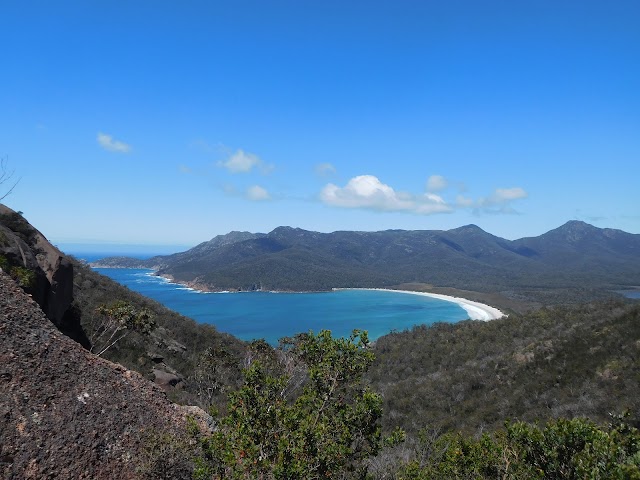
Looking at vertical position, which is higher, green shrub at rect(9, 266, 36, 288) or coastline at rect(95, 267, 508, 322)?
green shrub at rect(9, 266, 36, 288)

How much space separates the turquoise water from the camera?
114 m

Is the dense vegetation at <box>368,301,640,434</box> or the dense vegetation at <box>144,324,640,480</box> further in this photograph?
the dense vegetation at <box>368,301,640,434</box>

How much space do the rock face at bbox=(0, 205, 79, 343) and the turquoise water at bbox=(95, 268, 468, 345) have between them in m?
Answer: 73.9

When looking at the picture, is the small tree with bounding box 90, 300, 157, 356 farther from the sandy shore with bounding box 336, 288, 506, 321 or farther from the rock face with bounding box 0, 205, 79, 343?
the sandy shore with bounding box 336, 288, 506, 321

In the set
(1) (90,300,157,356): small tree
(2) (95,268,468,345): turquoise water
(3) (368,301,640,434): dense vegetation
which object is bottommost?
(2) (95,268,468,345): turquoise water

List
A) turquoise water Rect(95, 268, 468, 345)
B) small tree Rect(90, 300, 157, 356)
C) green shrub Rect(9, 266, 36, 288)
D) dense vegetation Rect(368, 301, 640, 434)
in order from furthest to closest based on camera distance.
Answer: turquoise water Rect(95, 268, 468, 345) < dense vegetation Rect(368, 301, 640, 434) < small tree Rect(90, 300, 157, 356) < green shrub Rect(9, 266, 36, 288)

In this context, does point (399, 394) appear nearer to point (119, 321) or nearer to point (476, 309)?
point (119, 321)

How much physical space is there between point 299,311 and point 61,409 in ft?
455

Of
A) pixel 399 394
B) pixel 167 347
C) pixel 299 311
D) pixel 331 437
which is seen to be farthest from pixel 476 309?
pixel 331 437

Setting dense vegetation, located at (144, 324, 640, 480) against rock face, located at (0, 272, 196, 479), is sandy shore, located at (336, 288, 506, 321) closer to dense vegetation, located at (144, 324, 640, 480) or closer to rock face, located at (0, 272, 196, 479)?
dense vegetation, located at (144, 324, 640, 480)

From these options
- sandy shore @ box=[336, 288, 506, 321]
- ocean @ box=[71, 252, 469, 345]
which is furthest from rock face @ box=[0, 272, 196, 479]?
sandy shore @ box=[336, 288, 506, 321]

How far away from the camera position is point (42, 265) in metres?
23.4

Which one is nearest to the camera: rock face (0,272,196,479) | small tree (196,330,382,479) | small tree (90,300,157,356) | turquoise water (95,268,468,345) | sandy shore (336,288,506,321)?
small tree (196,330,382,479)

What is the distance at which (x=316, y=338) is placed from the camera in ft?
30.9
